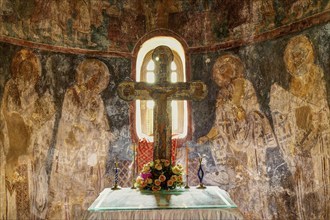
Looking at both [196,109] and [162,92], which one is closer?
[162,92]

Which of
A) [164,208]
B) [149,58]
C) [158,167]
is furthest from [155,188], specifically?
[149,58]

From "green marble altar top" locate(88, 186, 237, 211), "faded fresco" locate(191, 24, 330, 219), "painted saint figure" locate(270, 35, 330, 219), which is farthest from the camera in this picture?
"faded fresco" locate(191, 24, 330, 219)

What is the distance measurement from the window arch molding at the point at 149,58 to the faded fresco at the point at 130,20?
Answer: 0.23m

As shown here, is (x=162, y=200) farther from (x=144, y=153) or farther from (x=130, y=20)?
(x=130, y=20)

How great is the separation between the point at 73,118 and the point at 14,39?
2.38m

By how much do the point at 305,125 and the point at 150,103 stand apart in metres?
4.23

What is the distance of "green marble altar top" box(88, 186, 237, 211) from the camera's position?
16.6ft

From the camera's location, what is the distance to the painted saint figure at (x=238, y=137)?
853 cm

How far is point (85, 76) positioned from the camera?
30.6 feet

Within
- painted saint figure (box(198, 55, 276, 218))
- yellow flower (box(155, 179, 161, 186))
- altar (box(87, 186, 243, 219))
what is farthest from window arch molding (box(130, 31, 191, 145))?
altar (box(87, 186, 243, 219))

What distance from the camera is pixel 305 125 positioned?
25.2 feet

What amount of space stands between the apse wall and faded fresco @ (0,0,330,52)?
0.03m

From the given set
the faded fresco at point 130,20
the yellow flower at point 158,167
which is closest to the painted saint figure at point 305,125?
the faded fresco at point 130,20

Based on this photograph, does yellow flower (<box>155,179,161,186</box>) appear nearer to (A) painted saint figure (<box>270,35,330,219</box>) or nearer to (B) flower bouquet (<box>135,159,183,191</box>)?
(B) flower bouquet (<box>135,159,183,191</box>)
